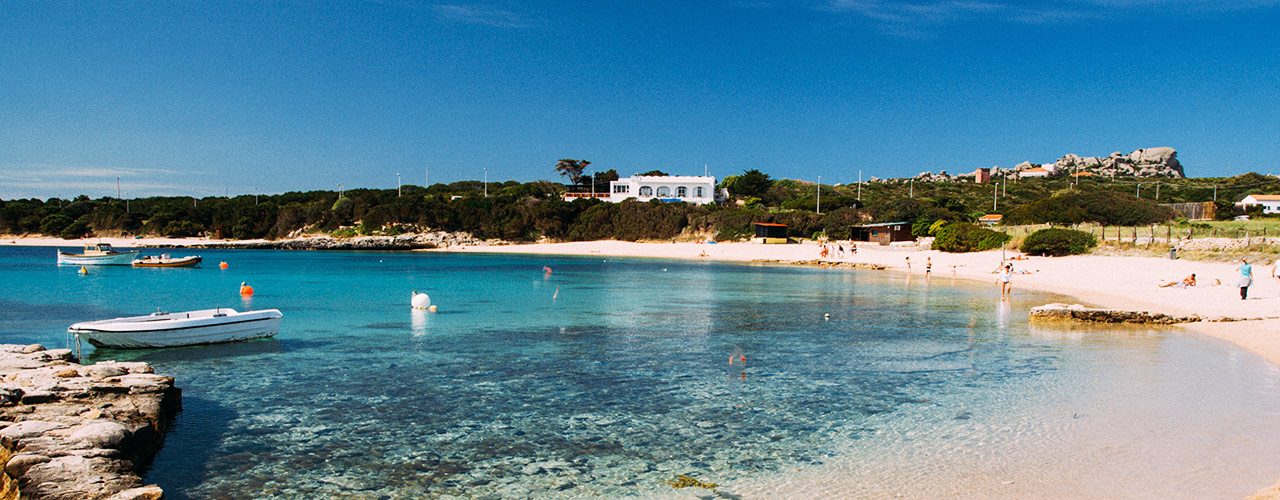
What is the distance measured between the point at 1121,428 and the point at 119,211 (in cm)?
11116

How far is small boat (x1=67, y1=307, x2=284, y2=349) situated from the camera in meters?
→ 12.9

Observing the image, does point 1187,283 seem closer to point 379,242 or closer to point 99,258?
point 99,258

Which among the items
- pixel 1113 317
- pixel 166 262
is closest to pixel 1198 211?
pixel 1113 317

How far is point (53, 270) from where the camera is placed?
4147cm

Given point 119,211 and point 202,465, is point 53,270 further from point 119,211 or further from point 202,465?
point 119,211

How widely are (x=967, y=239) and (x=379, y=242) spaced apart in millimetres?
58407

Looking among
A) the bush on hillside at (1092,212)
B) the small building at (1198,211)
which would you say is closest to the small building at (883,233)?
the bush on hillside at (1092,212)

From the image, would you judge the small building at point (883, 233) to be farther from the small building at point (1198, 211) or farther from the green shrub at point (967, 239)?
the small building at point (1198, 211)

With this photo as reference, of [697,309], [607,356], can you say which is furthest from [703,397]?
[697,309]

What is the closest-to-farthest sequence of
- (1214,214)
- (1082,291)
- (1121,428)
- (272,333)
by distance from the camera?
(1121,428) < (272,333) < (1082,291) < (1214,214)

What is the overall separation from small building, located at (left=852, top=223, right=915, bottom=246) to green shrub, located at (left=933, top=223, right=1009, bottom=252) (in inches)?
259

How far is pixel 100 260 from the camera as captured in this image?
148 feet

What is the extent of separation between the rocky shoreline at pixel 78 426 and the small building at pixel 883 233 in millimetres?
56005

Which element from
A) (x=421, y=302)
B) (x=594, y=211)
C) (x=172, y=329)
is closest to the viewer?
(x=172, y=329)
